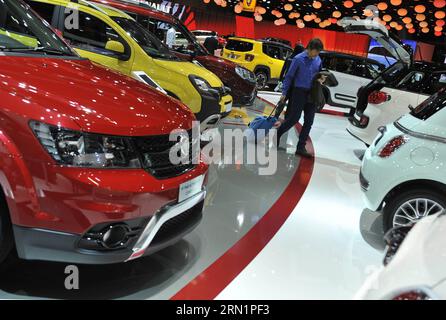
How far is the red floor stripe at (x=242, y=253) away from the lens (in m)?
2.75

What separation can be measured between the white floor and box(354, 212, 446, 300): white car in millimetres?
1159

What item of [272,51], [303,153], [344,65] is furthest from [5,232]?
[272,51]

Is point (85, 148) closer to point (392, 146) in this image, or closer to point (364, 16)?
point (392, 146)

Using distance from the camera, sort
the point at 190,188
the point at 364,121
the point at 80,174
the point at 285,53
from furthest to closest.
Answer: the point at 285,53 → the point at 364,121 → the point at 190,188 → the point at 80,174

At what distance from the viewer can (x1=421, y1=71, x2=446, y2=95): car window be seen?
620 cm

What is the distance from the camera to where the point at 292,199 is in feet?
15.3

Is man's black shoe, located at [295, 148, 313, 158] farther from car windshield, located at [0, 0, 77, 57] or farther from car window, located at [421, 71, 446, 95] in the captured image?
car windshield, located at [0, 0, 77, 57]

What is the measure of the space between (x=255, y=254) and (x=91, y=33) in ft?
12.3

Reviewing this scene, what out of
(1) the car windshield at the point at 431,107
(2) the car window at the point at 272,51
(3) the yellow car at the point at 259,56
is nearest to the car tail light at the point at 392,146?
(1) the car windshield at the point at 431,107

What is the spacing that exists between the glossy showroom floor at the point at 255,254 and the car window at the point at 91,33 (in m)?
2.14

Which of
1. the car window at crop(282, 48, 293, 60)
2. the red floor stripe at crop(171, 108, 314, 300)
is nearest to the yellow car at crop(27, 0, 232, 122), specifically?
the red floor stripe at crop(171, 108, 314, 300)

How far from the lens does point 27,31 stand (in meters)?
3.29
